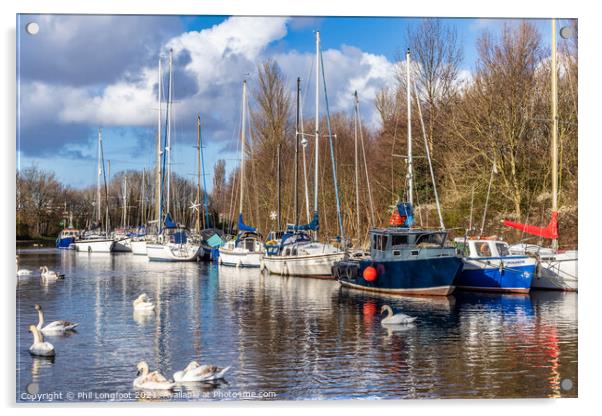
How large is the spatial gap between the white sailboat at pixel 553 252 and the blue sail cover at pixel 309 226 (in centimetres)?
980

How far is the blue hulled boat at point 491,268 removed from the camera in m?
25.3

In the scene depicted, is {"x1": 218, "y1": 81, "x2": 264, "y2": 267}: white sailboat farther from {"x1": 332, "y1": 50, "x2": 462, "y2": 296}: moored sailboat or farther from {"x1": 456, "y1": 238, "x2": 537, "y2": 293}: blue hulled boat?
{"x1": 456, "y1": 238, "x2": 537, "y2": 293}: blue hulled boat

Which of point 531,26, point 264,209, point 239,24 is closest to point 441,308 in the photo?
point 531,26

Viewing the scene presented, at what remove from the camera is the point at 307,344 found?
16.5 metres

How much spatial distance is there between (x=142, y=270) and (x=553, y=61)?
26.2 metres

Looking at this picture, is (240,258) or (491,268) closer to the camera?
(491,268)

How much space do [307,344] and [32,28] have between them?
7.88m

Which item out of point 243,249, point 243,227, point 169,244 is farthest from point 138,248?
point 243,227

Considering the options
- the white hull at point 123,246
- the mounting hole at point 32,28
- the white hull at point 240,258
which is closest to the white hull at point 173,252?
the white hull at point 240,258

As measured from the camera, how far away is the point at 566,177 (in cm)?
1708

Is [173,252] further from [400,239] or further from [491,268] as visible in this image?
[491,268]

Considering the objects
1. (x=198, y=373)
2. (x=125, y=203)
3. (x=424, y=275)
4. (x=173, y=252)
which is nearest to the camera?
(x=198, y=373)

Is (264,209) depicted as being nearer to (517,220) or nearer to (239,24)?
(517,220)

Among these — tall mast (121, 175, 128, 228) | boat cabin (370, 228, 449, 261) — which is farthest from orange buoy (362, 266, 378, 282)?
tall mast (121, 175, 128, 228)
